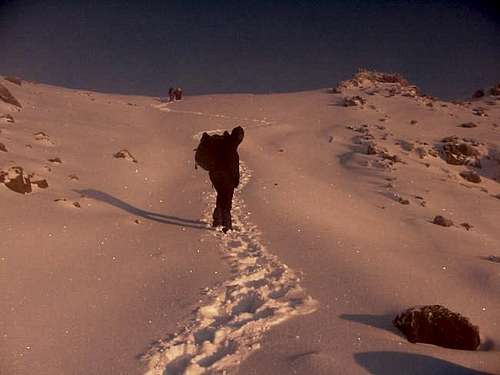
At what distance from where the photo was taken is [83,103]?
27953 mm

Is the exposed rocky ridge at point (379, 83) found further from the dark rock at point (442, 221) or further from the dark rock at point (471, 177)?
the dark rock at point (442, 221)

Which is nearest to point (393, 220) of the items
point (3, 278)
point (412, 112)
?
point (3, 278)

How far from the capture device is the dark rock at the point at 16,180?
30.8 ft

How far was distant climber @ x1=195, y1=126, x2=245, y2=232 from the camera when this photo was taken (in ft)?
30.3

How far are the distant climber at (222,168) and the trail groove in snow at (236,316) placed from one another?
135 centimetres

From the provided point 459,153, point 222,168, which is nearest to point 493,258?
point 222,168

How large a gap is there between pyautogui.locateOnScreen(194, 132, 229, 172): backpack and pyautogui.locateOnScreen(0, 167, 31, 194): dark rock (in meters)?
4.07

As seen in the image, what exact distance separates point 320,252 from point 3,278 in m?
5.32

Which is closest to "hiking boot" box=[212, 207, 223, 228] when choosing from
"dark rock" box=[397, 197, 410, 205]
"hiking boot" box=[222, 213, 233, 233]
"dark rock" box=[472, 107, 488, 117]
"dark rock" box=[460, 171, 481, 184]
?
"hiking boot" box=[222, 213, 233, 233]

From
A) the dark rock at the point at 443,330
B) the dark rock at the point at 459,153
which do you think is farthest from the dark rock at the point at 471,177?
the dark rock at the point at 443,330

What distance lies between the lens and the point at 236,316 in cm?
544

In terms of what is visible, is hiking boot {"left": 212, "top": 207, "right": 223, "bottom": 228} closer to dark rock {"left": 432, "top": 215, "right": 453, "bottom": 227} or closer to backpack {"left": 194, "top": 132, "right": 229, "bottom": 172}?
backpack {"left": 194, "top": 132, "right": 229, "bottom": 172}

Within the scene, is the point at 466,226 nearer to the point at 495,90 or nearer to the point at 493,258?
the point at 493,258

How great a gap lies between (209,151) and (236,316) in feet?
15.7
